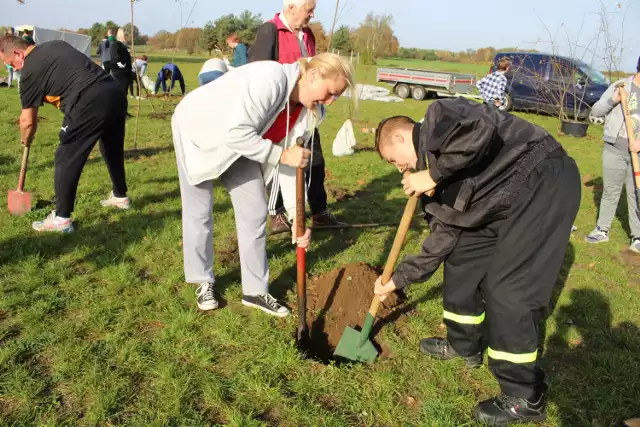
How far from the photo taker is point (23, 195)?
4902 mm

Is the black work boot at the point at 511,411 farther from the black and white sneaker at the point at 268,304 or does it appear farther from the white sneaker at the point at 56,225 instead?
the white sneaker at the point at 56,225

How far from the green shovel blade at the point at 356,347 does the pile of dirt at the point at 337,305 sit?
144mm

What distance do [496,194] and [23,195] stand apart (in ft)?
15.9

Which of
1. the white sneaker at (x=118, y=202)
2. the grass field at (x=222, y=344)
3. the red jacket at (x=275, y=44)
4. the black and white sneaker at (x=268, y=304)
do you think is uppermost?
the red jacket at (x=275, y=44)

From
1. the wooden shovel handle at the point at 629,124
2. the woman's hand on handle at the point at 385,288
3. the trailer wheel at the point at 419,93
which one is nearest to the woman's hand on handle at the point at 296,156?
the woman's hand on handle at the point at 385,288

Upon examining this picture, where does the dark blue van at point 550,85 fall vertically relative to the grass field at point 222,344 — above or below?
above

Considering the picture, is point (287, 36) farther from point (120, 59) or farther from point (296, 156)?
point (120, 59)

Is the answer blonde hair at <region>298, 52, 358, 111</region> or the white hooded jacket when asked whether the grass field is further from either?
blonde hair at <region>298, 52, 358, 111</region>

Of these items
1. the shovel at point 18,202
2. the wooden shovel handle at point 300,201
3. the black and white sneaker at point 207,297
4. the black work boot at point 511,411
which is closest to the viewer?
the black work boot at point 511,411

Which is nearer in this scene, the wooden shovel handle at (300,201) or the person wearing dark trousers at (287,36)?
the wooden shovel handle at (300,201)

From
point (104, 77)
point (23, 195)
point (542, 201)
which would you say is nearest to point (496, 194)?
point (542, 201)

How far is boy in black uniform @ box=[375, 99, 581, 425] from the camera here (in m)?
2.16

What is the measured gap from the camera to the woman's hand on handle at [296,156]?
9.04 feet

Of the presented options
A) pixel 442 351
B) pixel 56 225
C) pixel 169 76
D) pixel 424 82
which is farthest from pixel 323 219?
pixel 424 82
